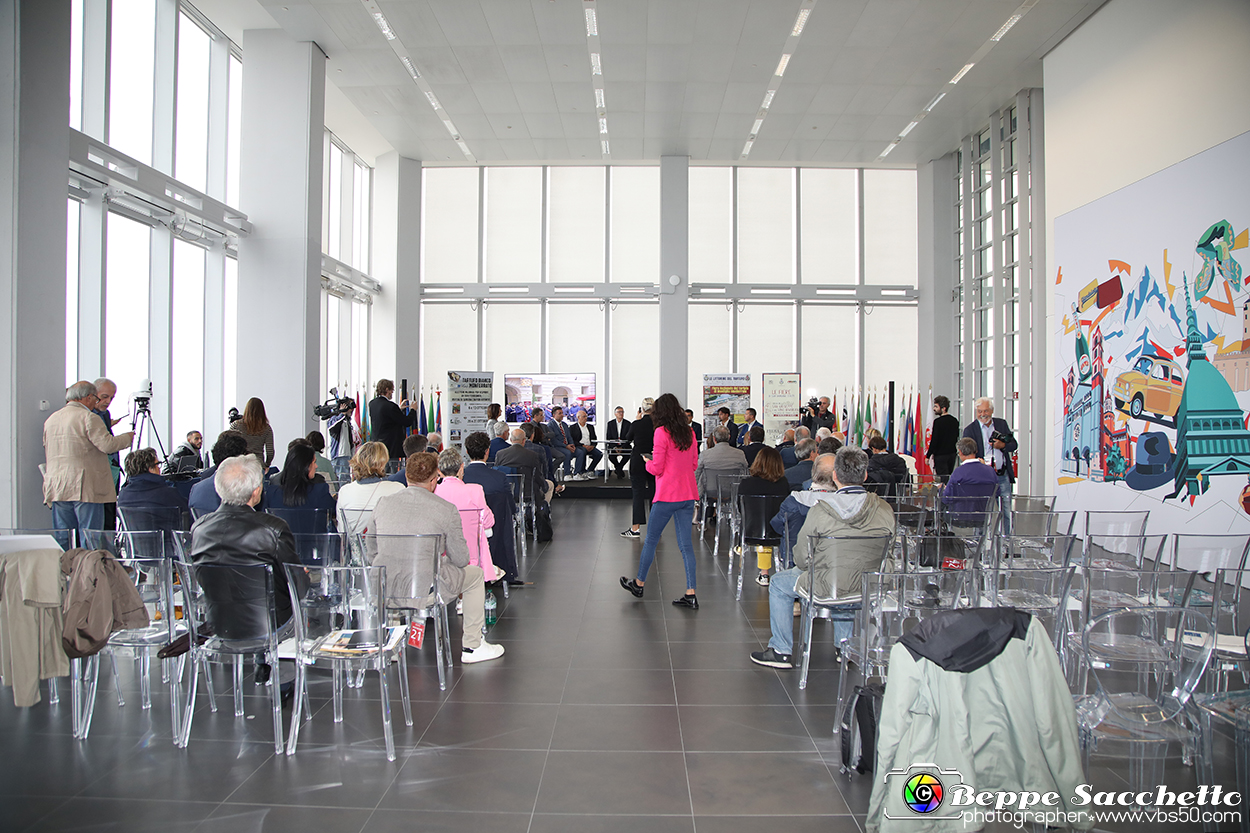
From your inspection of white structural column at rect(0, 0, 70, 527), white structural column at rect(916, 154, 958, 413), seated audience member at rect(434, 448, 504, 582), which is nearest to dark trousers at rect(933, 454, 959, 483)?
white structural column at rect(916, 154, 958, 413)

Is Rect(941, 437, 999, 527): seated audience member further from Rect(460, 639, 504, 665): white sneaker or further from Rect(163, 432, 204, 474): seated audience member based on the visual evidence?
Rect(163, 432, 204, 474): seated audience member

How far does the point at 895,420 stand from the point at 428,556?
40.3 feet

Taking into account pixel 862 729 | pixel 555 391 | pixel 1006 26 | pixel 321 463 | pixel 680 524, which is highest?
pixel 1006 26

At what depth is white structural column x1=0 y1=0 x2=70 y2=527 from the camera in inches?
215

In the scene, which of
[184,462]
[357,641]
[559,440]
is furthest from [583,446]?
[357,641]

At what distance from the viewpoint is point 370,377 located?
563 inches

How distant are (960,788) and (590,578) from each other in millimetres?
4387

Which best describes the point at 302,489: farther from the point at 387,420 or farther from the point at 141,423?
the point at 387,420

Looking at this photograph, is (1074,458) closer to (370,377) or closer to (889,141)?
(889,141)

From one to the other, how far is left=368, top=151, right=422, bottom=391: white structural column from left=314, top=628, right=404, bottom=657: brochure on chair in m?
11.2

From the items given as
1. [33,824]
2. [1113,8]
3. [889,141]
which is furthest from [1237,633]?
[889,141]

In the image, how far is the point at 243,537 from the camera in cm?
329

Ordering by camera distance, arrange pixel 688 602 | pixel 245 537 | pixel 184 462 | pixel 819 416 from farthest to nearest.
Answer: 1. pixel 819 416
2. pixel 184 462
3. pixel 688 602
4. pixel 245 537

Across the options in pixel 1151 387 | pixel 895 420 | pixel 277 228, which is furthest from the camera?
pixel 895 420
